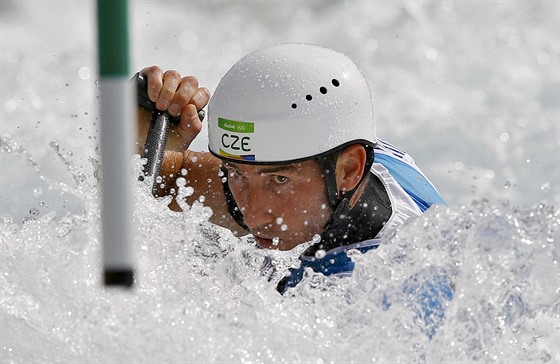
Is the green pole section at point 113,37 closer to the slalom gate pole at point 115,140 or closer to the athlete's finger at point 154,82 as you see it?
the slalom gate pole at point 115,140

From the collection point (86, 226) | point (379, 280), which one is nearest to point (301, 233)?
point (379, 280)

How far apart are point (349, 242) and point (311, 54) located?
503 mm

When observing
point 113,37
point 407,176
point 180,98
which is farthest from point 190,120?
point 113,37

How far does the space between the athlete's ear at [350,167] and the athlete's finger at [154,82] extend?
29.9 inches

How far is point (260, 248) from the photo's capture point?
2.83 metres

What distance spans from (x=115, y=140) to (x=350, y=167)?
164 centimetres

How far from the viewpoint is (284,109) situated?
272 cm

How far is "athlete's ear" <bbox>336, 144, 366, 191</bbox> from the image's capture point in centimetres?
A: 280

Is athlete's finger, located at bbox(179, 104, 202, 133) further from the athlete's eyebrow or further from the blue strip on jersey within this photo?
the athlete's eyebrow

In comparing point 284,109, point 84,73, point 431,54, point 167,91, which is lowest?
point 84,73

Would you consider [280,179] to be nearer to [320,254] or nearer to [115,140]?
[320,254]

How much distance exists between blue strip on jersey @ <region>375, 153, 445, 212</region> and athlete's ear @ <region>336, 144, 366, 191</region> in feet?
1.02

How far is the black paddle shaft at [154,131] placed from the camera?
3154mm

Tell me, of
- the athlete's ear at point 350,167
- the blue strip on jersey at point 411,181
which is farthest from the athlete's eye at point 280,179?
the blue strip on jersey at point 411,181
